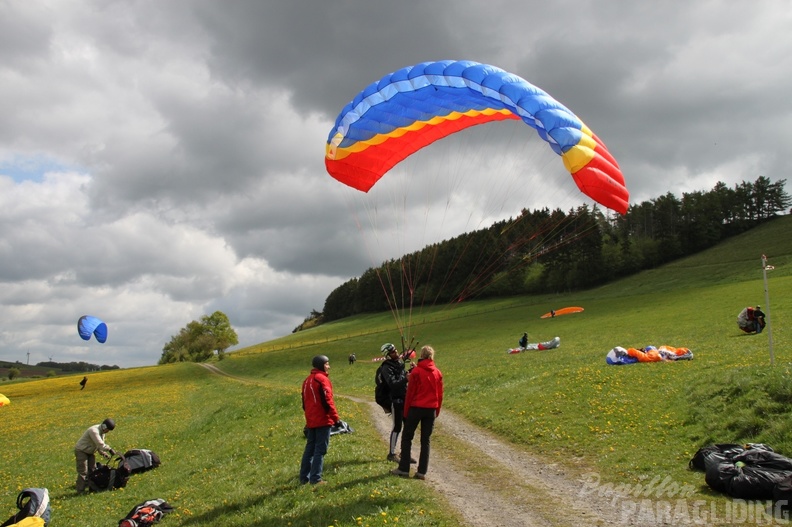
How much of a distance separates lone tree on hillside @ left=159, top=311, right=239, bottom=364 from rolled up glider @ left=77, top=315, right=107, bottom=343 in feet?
150

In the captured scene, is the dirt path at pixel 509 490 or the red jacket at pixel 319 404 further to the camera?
the red jacket at pixel 319 404

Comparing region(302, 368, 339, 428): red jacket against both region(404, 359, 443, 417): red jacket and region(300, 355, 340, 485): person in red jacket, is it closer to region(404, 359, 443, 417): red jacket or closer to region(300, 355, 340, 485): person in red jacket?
region(300, 355, 340, 485): person in red jacket

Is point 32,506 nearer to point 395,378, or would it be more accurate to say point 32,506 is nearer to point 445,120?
point 395,378

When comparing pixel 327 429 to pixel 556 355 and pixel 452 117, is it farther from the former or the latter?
pixel 556 355

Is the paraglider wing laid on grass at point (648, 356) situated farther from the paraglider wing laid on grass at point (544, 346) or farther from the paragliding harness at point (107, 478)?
the paragliding harness at point (107, 478)

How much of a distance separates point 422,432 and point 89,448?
27.9 ft

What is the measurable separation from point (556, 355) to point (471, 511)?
22.9m

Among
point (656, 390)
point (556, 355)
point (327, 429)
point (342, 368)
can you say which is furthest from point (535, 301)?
point (327, 429)

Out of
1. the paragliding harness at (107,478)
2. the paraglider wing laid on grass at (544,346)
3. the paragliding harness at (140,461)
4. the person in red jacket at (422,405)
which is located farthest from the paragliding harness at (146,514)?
the paraglider wing laid on grass at (544,346)

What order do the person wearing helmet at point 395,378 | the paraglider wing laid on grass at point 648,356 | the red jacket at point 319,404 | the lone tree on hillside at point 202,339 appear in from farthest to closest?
1. the lone tree on hillside at point 202,339
2. the paraglider wing laid on grass at point 648,356
3. the person wearing helmet at point 395,378
4. the red jacket at point 319,404

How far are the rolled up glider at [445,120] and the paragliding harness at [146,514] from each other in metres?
9.44

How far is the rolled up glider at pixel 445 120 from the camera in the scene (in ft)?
35.8

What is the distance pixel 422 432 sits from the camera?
30.6ft

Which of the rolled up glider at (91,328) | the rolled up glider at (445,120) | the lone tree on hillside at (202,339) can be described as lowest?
the lone tree on hillside at (202,339)
